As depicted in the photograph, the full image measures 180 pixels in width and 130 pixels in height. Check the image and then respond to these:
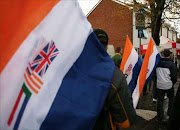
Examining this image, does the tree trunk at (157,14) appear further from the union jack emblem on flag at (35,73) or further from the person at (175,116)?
the union jack emblem on flag at (35,73)

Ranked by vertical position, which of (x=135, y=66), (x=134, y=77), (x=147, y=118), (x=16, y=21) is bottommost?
(x=147, y=118)

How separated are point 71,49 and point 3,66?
47 cm

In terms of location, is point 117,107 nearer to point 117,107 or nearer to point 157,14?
point 117,107

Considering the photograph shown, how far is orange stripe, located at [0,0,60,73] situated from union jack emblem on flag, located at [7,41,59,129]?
0.15 metres

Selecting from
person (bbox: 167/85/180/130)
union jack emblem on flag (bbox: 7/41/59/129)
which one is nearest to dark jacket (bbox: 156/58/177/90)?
person (bbox: 167/85/180/130)

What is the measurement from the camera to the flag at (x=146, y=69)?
3.75m

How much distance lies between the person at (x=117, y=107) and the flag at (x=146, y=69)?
1844 millimetres

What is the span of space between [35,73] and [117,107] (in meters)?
0.78

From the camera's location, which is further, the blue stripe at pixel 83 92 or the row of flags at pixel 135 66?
the row of flags at pixel 135 66

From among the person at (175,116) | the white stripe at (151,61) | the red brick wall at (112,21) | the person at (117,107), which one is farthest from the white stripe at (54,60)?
the red brick wall at (112,21)

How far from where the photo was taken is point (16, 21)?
1.29 meters

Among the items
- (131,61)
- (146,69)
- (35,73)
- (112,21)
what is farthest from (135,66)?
(112,21)

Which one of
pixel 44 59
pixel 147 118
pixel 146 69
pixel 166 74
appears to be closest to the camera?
pixel 44 59

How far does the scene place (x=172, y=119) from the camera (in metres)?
1.59
